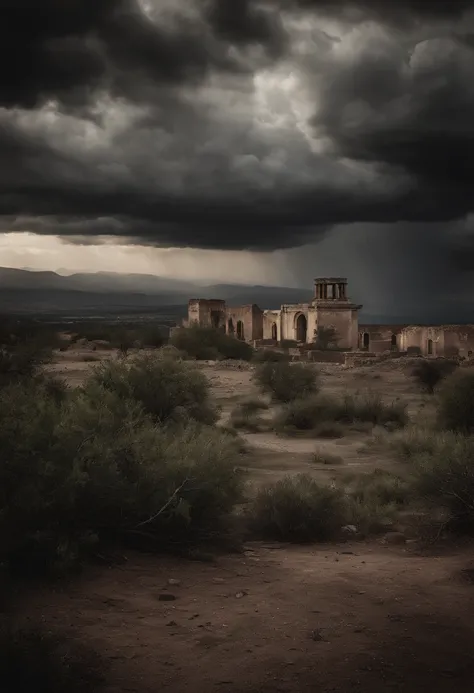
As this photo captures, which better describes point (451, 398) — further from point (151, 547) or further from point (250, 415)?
point (151, 547)

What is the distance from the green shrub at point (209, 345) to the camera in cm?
4747

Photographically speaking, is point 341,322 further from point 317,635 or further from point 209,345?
point 317,635

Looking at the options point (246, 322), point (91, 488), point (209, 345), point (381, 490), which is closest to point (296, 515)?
point (381, 490)

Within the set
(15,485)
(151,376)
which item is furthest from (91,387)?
(15,485)

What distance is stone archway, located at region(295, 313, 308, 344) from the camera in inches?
2451

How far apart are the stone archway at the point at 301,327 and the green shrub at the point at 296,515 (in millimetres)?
52817

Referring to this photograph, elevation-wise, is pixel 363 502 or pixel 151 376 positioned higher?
pixel 151 376

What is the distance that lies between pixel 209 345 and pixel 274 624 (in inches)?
1727

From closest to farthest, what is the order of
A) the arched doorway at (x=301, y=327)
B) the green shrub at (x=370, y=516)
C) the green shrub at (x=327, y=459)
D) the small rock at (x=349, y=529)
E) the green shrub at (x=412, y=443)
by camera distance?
the small rock at (x=349, y=529), the green shrub at (x=370, y=516), the green shrub at (x=412, y=443), the green shrub at (x=327, y=459), the arched doorway at (x=301, y=327)

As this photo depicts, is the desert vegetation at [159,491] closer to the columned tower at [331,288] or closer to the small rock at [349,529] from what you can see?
the small rock at [349,529]

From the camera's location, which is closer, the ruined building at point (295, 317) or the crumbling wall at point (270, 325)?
the ruined building at point (295, 317)

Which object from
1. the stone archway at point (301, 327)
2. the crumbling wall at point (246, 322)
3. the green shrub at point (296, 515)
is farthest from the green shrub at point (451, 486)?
the crumbling wall at point (246, 322)

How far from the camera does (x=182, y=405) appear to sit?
16234 millimetres

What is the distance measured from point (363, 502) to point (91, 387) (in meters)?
5.92
